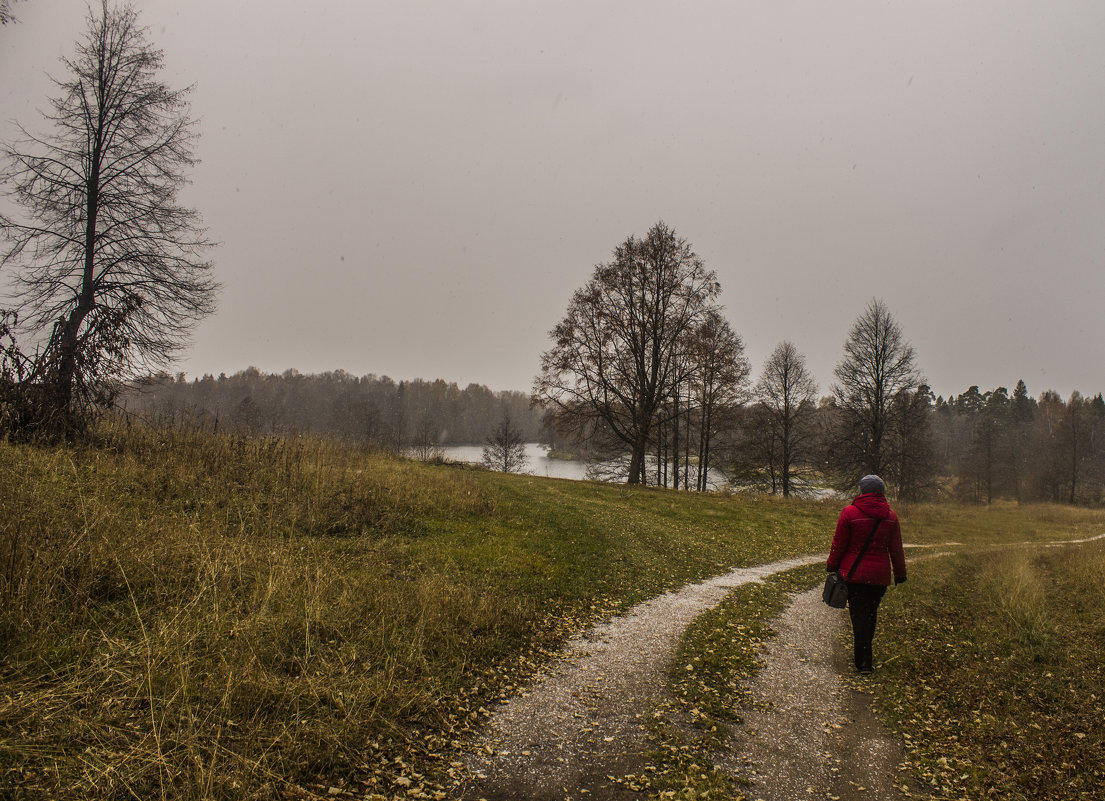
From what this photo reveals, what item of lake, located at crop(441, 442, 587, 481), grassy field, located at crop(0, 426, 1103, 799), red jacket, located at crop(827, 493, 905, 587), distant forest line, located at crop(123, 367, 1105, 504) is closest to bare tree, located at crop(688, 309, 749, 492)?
distant forest line, located at crop(123, 367, 1105, 504)

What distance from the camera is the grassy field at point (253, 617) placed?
3.27 meters

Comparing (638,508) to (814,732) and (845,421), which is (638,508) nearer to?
(814,732)

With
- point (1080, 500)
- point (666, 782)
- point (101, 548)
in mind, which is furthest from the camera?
point (1080, 500)

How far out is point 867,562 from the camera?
20.9 feet

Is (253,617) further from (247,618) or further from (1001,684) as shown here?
(1001,684)

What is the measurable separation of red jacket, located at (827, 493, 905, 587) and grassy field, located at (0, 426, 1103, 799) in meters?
1.30

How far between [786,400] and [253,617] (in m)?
38.1

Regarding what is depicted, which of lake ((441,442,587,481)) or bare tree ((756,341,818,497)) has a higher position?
bare tree ((756,341,818,497))

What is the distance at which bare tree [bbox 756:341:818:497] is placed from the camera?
3700 cm

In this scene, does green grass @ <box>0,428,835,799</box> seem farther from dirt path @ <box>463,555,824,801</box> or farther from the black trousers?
the black trousers

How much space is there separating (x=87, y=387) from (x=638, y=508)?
15.9 meters

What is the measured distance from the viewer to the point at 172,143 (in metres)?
15.2

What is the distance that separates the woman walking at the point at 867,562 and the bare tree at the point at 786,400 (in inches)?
1274

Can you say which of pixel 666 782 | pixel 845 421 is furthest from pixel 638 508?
pixel 845 421
